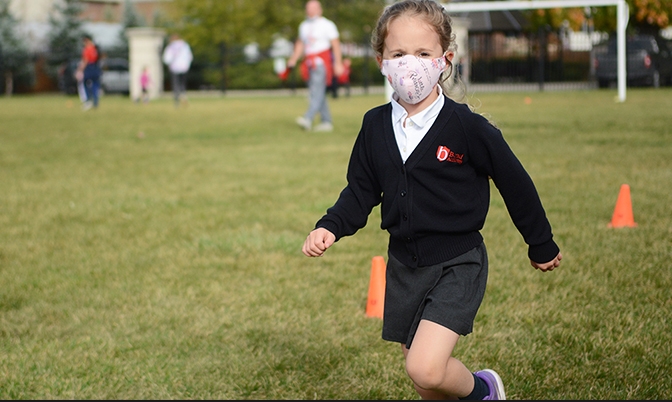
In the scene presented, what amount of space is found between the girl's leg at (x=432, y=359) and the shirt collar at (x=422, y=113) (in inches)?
27.8

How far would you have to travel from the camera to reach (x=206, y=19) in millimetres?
45719

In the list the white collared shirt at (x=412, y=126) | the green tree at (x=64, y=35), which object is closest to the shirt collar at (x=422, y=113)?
the white collared shirt at (x=412, y=126)

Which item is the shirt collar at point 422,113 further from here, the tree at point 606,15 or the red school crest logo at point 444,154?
the tree at point 606,15

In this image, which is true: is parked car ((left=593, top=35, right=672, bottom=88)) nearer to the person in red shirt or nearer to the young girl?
the person in red shirt

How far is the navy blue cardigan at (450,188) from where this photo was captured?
3008mm

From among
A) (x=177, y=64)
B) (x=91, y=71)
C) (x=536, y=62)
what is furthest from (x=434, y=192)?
(x=536, y=62)

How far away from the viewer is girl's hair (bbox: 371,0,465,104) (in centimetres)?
304

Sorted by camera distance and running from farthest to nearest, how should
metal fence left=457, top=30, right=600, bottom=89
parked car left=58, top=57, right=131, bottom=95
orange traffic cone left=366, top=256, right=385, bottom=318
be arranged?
parked car left=58, top=57, right=131, bottom=95 < metal fence left=457, top=30, right=600, bottom=89 < orange traffic cone left=366, top=256, right=385, bottom=318

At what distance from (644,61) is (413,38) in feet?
86.9

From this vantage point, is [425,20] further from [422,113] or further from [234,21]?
[234,21]

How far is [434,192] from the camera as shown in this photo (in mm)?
3029

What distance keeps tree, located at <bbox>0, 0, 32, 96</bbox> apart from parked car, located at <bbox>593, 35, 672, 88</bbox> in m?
28.7

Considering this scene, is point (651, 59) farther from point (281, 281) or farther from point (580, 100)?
point (281, 281)

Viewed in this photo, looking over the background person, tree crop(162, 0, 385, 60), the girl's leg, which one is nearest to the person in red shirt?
the background person
